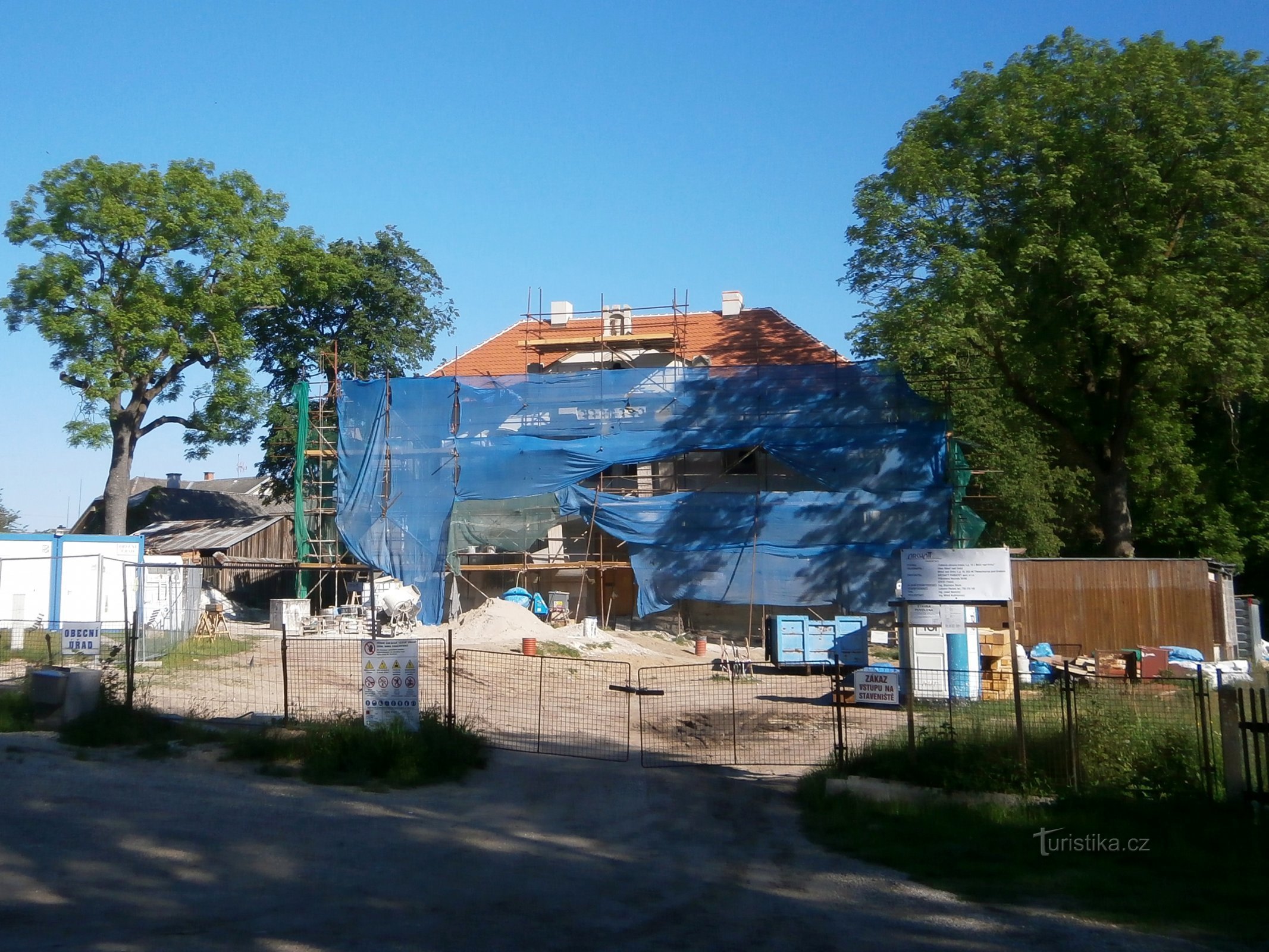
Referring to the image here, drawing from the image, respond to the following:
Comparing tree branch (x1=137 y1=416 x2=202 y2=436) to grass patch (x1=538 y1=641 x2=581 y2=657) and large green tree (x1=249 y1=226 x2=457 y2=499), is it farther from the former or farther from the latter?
grass patch (x1=538 y1=641 x2=581 y2=657)

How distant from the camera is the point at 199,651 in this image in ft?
77.7

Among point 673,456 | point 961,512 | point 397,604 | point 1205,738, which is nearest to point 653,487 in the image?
point 673,456

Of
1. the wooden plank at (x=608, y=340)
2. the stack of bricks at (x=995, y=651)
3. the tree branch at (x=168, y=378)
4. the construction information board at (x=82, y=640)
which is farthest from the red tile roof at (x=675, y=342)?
the construction information board at (x=82, y=640)

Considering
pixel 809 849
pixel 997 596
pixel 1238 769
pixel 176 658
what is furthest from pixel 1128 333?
pixel 176 658

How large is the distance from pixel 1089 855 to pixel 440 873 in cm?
507

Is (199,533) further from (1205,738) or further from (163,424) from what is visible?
(1205,738)

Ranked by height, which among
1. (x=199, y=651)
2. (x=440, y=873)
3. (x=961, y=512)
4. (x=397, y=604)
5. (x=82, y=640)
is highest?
(x=961, y=512)

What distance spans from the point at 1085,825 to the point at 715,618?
23.2m

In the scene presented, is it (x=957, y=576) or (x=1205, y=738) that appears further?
(x=957, y=576)

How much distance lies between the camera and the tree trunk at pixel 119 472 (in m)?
36.8

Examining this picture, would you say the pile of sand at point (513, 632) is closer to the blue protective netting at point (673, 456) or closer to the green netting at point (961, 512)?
the blue protective netting at point (673, 456)

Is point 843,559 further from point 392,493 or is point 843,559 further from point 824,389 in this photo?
point 392,493

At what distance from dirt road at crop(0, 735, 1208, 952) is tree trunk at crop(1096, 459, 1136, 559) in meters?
18.3

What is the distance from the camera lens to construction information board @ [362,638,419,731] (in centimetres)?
1247
